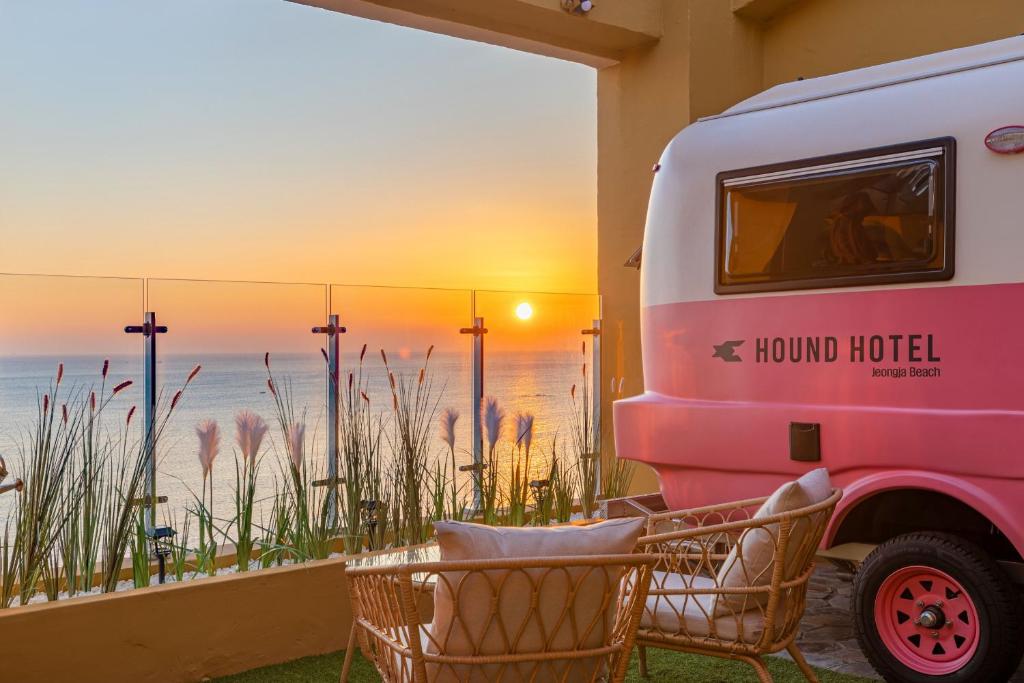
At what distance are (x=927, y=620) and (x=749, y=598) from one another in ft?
3.18

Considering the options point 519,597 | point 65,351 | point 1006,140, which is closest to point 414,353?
point 65,351

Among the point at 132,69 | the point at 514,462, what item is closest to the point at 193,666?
the point at 514,462

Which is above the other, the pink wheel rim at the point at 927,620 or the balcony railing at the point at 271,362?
the balcony railing at the point at 271,362

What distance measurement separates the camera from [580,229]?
11.3m

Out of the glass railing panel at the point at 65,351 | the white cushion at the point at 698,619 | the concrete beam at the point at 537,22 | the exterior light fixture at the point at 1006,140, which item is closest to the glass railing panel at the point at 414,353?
the glass railing panel at the point at 65,351

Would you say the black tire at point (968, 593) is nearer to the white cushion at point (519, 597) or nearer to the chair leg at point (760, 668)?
the chair leg at point (760, 668)

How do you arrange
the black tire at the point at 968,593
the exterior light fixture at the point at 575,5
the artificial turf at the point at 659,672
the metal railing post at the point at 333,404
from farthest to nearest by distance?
the exterior light fixture at the point at 575,5 < the metal railing post at the point at 333,404 < the artificial turf at the point at 659,672 < the black tire at the point at 968,593

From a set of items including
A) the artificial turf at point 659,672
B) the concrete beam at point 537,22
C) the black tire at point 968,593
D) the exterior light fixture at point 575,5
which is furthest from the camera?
the exterior light fixture at point 575,5

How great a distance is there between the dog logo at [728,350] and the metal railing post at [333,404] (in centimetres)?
171

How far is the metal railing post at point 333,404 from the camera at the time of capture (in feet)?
15.3

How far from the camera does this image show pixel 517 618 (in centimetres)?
252

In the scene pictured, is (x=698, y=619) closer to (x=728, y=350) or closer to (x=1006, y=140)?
(x=728, y=350)

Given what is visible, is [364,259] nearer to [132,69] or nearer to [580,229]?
[580,229]

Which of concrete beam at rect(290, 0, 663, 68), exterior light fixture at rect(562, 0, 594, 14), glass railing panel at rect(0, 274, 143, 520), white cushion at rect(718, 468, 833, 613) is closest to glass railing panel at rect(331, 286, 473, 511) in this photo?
glass railing panel at rect(0, 274, 143, 520)
